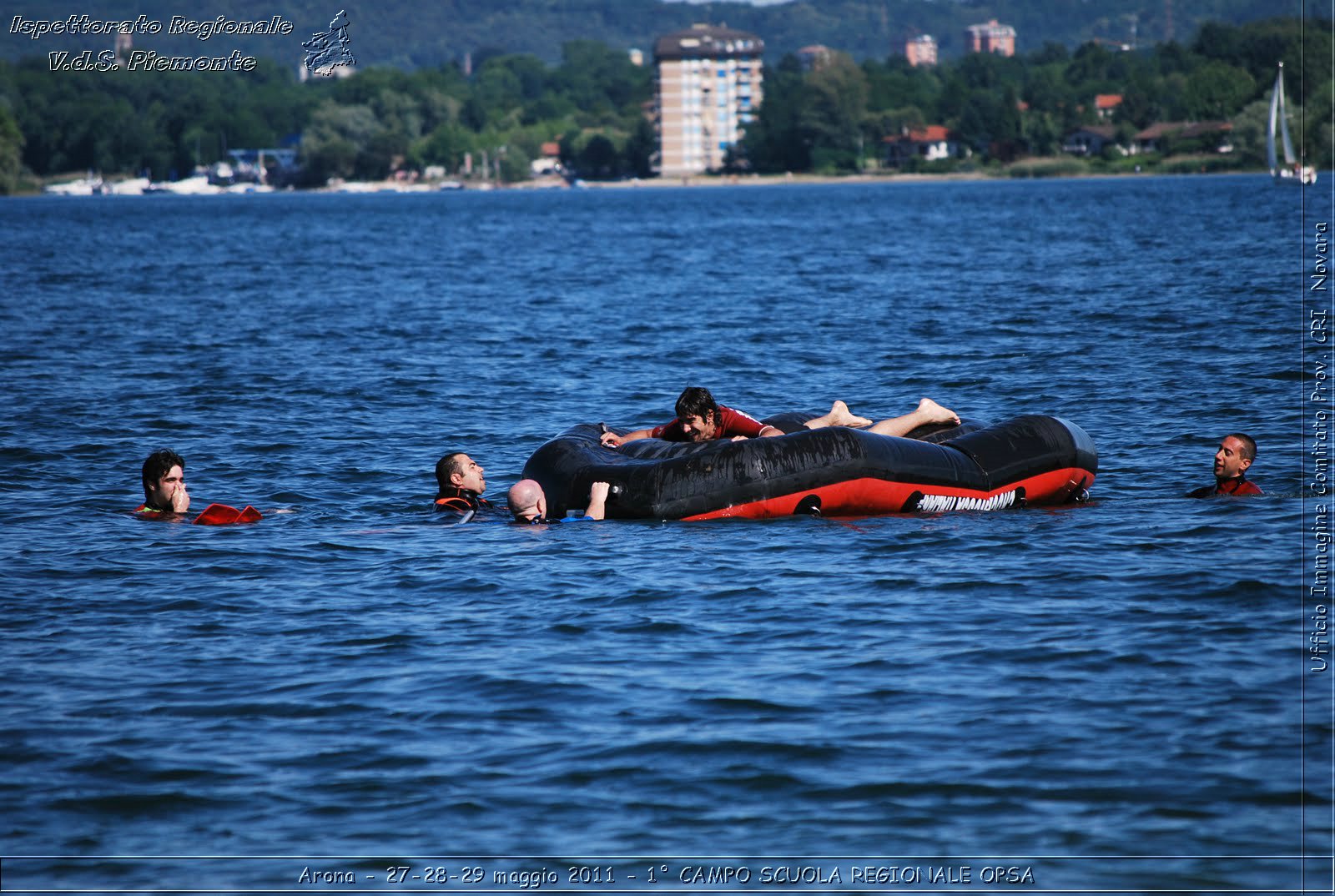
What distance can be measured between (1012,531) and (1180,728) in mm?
3859

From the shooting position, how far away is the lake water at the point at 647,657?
6051mm

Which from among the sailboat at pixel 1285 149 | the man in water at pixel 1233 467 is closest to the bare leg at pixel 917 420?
the man in water at pixel 1233 467

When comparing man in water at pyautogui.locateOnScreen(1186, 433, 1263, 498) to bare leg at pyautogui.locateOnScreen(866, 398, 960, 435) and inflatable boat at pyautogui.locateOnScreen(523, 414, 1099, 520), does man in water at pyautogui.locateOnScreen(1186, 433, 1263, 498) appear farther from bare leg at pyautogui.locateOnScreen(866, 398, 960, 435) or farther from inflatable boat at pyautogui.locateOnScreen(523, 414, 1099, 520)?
bare leg at pyautogui.locateOnScreen(866, 398, 960, 435)

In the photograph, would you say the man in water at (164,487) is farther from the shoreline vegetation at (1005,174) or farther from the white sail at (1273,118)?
the shoreline vegetation at (1005,174)

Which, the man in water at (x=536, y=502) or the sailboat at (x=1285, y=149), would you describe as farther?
the sailboat at (x=1285, y=149)

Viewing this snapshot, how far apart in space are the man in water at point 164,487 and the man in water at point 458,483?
2116mm

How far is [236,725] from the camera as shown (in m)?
7.31

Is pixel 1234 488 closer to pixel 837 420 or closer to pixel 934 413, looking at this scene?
pixel 934 413

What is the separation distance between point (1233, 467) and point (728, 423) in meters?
4.02

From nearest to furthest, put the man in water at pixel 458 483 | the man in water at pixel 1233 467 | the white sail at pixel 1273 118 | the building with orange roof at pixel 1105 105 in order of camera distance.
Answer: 1. the man in water at pixel 1233 467
2. the man in water at pixel 458 483
3. the white sail at pixel 1273 118
4. the building with orange roof at pixel 1105 105

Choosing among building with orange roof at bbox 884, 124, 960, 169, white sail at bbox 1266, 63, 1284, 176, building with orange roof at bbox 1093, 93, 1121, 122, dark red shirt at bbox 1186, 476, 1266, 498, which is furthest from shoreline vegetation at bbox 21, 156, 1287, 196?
dark red shirt at bbox 1186, 476, 1266, 498

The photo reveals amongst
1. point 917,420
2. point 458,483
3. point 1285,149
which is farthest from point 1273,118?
point 458,483

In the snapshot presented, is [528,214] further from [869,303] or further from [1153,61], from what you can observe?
[1153,61]

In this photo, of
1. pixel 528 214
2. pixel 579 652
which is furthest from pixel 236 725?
pixel 528 214
